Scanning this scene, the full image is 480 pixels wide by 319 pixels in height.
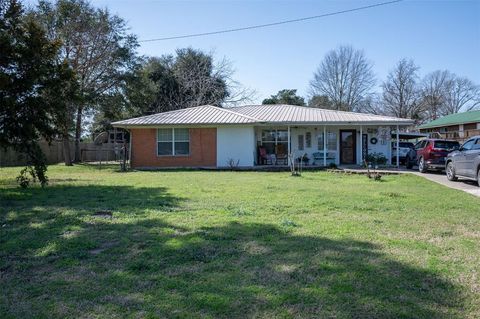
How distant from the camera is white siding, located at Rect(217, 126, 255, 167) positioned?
23219mm

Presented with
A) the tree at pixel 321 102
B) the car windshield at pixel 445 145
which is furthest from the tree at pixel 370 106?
the car windshield at pixel 445 145

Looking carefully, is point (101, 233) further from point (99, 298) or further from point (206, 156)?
point (206, 156)

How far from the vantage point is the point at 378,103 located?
60188 millimetres

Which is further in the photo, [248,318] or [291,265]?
[291,265]

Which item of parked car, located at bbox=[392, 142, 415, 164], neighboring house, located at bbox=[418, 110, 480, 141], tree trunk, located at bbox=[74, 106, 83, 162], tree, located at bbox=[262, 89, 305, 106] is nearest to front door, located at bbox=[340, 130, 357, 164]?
parked car, located at bbox=[392, 142, 415, 164]

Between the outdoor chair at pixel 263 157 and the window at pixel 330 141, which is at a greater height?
the window at pixel 330 141

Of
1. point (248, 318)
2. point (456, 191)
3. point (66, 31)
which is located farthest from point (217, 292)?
point (66, 31)

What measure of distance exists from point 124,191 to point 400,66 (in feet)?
184

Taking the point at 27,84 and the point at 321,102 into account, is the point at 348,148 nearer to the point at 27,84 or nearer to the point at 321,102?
the point at 27,84

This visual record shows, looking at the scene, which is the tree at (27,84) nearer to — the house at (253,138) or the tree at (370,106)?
the house at (253,138)

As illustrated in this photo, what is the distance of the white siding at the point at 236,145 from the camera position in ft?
76.2

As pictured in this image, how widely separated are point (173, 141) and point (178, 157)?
93cm

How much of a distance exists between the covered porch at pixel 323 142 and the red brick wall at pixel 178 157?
2.69 m

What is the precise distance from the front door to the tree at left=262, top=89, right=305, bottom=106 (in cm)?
2754
